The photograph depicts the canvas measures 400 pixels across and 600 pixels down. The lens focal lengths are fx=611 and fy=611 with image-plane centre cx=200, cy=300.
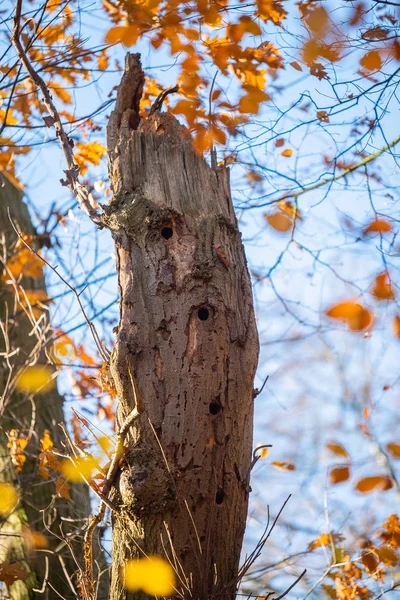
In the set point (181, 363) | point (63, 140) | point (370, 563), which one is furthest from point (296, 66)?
point (370, 563)

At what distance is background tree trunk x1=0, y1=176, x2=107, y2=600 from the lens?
168 inches

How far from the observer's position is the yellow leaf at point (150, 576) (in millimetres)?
2299

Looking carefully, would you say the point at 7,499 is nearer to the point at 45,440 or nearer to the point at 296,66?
the point at 45,440

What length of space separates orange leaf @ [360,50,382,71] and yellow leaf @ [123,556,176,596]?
2.54 metres

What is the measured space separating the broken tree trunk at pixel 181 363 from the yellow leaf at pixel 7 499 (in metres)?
2.16

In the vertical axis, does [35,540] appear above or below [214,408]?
below

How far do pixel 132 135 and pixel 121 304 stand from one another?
86 centimetres

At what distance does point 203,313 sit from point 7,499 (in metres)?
2.61

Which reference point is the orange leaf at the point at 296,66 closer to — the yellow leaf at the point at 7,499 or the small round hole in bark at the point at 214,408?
the small round hole in bark at the point at 214,408

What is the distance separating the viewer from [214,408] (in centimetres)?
260

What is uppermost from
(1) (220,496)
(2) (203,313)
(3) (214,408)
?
(2) (203,313)

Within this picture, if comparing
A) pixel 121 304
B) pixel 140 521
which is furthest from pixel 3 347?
pixel 140 521

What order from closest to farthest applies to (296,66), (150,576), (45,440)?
(150,576) < (296,66) < (45,440)

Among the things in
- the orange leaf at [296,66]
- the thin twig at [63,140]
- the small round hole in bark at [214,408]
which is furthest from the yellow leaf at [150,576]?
the orange leaf at [296,66]
